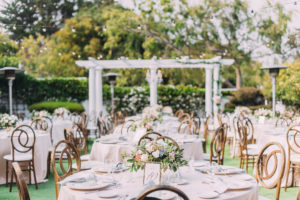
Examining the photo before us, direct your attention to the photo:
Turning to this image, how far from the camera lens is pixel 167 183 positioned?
Answer: 274cm

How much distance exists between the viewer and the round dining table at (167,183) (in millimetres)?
2463

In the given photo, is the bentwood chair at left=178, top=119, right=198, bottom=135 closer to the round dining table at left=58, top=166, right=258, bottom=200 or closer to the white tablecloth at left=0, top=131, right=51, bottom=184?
the white tablecloth at left=0, top=131, right=51, bottom=184

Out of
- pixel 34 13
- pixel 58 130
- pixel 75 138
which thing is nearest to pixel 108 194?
pixel 75 138

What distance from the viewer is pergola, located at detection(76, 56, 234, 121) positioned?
1173cm

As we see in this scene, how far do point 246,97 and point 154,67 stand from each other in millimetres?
6188

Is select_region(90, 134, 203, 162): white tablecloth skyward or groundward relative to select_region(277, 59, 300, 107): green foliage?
groundward

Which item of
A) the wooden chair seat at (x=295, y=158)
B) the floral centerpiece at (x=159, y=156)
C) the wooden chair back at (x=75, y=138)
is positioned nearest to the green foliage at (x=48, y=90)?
the wooden chair back at (x=75, y=138)

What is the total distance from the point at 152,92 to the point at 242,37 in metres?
10.3

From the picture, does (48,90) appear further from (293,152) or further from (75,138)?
(293,152)

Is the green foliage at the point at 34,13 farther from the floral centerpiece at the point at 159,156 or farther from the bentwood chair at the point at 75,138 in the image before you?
the floral centerpiece at the point at 159,156

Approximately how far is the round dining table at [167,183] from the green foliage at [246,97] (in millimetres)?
13597

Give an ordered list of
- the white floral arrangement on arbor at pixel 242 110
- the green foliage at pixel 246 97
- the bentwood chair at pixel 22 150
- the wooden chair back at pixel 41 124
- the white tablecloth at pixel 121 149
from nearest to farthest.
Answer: the white tablecloth at pixel 121 149 → the bentwood chair at pixel 22 150 → the wooden chair back at pixel 41 124 → the white floral arrangement on arbor at pixel 242 110 → the green foliage at pixel 246 97

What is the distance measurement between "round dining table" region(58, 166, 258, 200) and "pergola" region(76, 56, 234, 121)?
8.82 metres

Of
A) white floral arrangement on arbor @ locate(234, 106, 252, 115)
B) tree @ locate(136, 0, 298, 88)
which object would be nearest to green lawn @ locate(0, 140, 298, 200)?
white floral arrangement on arbor @ locate(234, 106, 252, 115)
